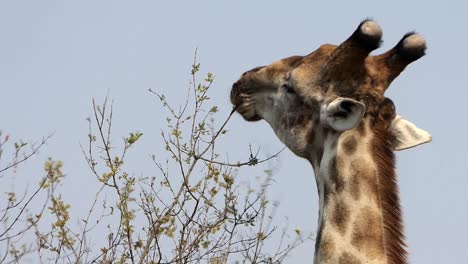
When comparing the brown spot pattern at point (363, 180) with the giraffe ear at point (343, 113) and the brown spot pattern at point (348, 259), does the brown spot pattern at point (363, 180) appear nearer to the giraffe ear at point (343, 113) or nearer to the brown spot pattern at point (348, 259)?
the giraffe ear at point (343, 113)

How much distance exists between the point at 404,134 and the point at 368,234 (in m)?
0.91

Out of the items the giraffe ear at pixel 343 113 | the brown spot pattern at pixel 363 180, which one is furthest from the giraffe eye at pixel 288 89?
the brown spot pattern at pixel 363 180

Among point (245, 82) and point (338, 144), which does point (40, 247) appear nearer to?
point (245, 82)

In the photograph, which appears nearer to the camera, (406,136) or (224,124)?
(406,136)

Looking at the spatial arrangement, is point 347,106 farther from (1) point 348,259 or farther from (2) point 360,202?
(1) point 348,259

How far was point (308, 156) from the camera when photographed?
22.9 ft

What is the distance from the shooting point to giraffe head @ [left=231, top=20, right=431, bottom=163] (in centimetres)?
658

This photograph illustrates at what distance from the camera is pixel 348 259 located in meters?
6.19

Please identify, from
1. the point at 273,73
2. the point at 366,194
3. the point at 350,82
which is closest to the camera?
the point at 366,194

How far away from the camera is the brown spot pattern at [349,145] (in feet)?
21.3

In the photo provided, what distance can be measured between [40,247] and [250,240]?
163cm

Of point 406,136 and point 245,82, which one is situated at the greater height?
point 245,82

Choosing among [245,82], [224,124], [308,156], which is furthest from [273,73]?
[224,124]

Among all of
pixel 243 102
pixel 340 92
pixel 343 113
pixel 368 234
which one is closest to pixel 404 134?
pixel 340 92
